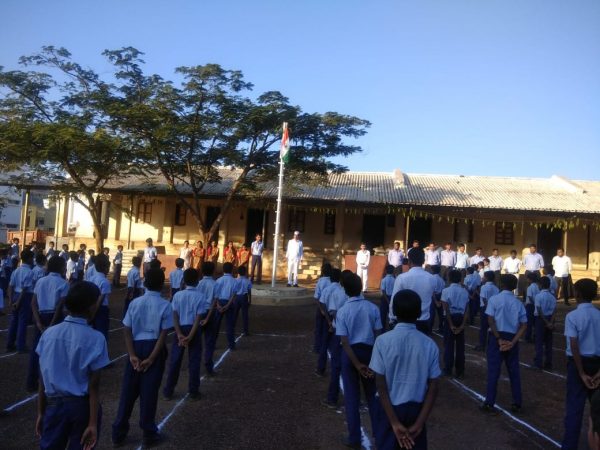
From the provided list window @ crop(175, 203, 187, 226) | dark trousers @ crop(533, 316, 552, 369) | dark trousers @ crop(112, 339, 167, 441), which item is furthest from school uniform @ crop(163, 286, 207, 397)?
window @ crop(175, 203, 187, 226)

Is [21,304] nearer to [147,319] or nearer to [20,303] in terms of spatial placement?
[20,303]

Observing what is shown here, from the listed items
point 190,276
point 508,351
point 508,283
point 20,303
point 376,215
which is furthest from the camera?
point 376,215

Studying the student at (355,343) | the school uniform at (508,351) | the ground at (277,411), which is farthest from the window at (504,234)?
the student at (355,343)

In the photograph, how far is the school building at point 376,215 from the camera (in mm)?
19141

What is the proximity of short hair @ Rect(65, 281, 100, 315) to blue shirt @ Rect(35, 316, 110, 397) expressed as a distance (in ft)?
0.30

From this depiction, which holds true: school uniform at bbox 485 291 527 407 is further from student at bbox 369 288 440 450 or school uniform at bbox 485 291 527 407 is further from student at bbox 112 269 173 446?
student at bbox 112 269 173 446

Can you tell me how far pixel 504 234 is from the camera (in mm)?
21422

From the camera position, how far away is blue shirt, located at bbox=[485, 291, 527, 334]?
18.6 ft

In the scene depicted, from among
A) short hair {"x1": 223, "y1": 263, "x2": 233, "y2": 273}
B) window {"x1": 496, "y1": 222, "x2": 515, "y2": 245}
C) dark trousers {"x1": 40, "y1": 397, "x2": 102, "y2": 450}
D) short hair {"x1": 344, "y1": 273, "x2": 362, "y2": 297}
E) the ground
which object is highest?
window {"x1": 496, "y1": 222, "x2": 515, "y2": 245}

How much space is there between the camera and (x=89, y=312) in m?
3.21

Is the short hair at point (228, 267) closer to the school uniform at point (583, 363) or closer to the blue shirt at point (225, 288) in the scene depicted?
the blue shirt at point (225, 288)

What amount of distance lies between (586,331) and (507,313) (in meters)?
1.28

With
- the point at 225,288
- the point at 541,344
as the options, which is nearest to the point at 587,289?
the point at 541,344

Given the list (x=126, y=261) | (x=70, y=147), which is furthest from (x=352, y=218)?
(x=70, y=147)
